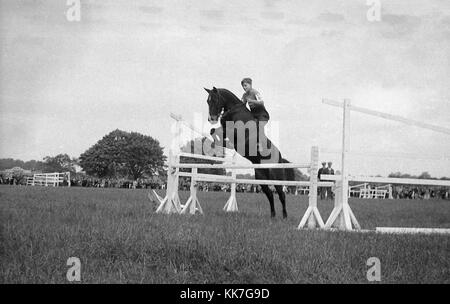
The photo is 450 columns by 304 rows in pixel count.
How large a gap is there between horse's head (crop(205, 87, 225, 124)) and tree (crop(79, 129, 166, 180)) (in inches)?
1648

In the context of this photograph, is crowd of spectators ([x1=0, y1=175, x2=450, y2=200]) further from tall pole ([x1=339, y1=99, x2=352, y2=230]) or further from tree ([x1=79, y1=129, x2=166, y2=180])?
tall pole ([x1=339, y1=99, x2=352, y2=230])

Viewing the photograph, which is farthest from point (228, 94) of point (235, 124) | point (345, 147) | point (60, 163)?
point (60, 163)

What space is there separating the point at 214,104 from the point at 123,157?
141 feet

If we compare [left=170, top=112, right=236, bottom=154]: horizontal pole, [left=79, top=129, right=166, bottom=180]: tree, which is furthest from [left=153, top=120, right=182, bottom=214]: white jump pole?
[left=79, top=129, right=166, bottom=180]: tree

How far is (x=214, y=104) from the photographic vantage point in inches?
321

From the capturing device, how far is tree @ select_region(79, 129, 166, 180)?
1945 inches

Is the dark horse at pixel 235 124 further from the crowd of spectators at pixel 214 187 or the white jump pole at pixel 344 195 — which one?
the crowd of spectators at pixel 214 187

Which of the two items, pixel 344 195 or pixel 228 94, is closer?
pixel 344 195

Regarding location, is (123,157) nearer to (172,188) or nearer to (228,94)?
(172,188)

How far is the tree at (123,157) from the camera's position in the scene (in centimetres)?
4941

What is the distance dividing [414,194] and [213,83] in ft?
112
